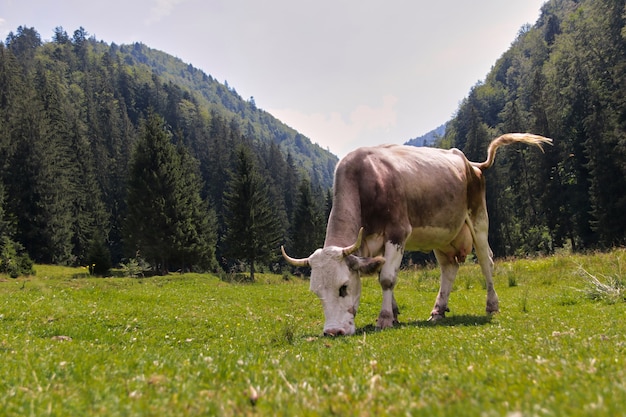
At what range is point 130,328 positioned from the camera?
1074 centimetres

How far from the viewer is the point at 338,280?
346 inches

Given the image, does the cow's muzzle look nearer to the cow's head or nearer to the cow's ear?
the cow's head

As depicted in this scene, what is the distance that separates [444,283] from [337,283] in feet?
17.3

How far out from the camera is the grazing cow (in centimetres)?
888

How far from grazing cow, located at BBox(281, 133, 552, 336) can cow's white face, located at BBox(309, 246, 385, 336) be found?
0.02 metres

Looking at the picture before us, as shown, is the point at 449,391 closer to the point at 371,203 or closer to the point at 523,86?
the point at 371,203

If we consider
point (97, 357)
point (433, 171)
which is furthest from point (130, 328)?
point (433, 171)

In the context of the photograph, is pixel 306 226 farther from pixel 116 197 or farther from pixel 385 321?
pixel 385 321

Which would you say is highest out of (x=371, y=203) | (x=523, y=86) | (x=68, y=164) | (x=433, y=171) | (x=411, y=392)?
(x=523, y=86)

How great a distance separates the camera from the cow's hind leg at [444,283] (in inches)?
478

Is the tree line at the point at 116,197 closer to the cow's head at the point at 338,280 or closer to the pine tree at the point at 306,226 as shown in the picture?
the pine tree at the point at 306,226

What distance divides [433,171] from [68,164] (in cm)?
9059

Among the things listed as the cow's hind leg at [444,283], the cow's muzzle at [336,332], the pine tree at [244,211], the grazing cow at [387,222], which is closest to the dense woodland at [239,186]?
the pine tree at [244,211]

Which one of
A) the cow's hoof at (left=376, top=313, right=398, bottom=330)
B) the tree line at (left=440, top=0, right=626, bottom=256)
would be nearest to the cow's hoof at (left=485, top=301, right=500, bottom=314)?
the cow's hoof at (left=376, top=313, right=398, bottom=330)
